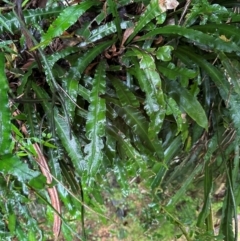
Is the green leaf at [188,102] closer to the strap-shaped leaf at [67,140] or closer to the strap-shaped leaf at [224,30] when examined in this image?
the strap-shaped leaf at [224,30]

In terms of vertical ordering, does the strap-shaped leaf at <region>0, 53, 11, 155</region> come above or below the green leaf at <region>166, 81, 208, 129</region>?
above

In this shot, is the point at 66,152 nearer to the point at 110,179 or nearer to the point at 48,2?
the point at 48,2

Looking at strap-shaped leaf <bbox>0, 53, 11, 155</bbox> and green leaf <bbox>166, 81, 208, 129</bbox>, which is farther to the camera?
green leaf <bbox>166, 81, 208, 129</bbox>

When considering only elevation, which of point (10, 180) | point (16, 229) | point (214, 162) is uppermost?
point (10, 180)

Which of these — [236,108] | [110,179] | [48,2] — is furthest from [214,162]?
[48,2]

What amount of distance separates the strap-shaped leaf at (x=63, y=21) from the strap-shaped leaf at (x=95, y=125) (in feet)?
0.43

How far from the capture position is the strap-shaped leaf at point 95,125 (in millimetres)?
734

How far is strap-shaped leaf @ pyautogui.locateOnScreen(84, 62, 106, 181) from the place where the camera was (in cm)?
73

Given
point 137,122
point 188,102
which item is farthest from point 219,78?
point 137,122

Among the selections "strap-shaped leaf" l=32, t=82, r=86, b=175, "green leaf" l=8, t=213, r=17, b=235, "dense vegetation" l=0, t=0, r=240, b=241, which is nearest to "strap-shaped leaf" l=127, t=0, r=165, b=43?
"dense vegetation" l=0, t=0, r=240, b=241

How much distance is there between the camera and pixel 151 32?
72 cm

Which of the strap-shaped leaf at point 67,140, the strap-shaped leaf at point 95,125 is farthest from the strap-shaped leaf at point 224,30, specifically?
the strap-shaped leaf at point 67,140

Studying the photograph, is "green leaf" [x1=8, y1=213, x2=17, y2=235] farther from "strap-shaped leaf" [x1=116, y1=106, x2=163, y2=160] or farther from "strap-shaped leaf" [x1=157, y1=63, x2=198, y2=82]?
"strap-shaped leaf" [x1=157, y1=63, x2=198, y2=82]

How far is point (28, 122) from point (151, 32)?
343 mm
